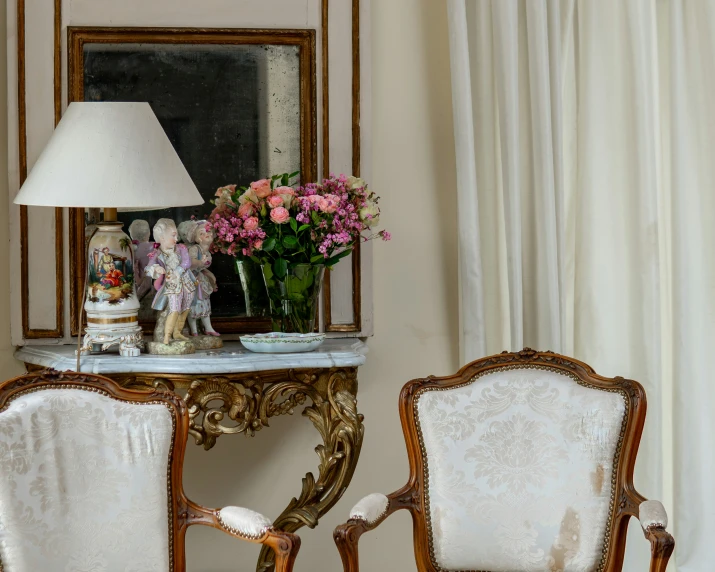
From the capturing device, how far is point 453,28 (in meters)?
2.72

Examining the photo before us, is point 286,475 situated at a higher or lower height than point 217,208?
lower

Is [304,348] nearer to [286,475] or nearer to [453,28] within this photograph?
[286,475]

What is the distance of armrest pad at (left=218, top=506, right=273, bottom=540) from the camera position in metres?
1.96

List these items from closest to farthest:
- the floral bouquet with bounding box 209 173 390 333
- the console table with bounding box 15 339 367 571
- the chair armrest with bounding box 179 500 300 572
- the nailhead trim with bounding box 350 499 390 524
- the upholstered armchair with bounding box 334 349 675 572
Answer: the chair armrest with bounding box 179 500 300 572, the nailhead trim with bounding box 350 499 390 524, the upholstered armchair with bounding box 334 349 675 572, the console table with bounding box 15 339 367 571, the floral bouquet with bounding box 209 173 390 333

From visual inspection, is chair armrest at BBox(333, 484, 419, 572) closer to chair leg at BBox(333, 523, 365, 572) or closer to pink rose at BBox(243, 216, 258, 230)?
chair leg at BBox(333, 523, 365, 572)

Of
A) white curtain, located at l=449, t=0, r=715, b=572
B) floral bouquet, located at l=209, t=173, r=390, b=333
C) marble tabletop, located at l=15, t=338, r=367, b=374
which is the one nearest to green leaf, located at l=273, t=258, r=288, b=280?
floral bouquet, located at l=209, t=173, r=390, b=333

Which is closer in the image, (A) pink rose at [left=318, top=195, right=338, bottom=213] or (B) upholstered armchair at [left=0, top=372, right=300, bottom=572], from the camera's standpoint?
(B) upholstered armchair at [left=0, top=372, right=300, bottom=572]

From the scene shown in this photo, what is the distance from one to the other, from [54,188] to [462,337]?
137cm

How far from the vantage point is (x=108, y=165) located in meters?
2.10

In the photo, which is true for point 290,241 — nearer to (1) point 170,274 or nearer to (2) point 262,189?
(2) point 262,189

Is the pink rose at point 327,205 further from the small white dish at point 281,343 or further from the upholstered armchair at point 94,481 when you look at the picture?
the upholstered armchair at point 94,481

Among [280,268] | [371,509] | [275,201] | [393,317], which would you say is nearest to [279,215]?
[275,201]

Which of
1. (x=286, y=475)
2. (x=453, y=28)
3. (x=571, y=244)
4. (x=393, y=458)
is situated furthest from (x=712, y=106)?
(x=286, y=475)

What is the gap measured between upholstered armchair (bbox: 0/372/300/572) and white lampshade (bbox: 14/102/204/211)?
17.6 inches
